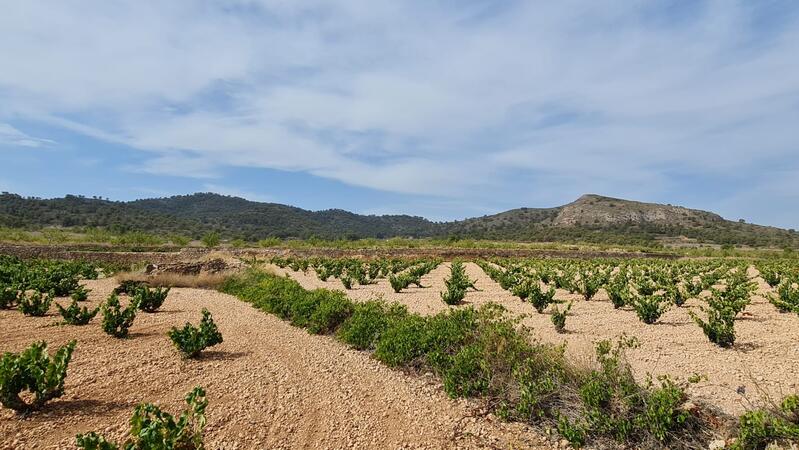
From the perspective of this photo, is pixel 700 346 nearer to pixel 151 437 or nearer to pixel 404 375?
pixel 404 375

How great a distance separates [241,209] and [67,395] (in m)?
134

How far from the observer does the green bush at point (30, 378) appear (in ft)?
18.1

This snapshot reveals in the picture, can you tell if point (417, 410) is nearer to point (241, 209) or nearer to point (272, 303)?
point (272, 303)

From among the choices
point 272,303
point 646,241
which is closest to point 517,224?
point 646,241

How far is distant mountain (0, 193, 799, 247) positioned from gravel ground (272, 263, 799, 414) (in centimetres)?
6750

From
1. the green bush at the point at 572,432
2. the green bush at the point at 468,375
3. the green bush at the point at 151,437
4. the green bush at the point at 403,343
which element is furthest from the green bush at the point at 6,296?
the green bush at the point at 572,432

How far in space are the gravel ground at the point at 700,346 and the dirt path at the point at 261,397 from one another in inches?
111

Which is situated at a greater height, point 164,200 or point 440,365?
point 164,200

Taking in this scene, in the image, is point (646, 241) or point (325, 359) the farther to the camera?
point (646, 241)

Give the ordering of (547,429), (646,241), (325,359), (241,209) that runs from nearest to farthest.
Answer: (547,429) < (325,359) < (646,241) < (241,209)

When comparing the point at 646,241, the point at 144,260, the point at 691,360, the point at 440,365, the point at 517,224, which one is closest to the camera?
the point at 440,365

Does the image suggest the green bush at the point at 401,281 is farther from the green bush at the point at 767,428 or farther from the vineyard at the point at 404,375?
the green bush at the point at 767,428

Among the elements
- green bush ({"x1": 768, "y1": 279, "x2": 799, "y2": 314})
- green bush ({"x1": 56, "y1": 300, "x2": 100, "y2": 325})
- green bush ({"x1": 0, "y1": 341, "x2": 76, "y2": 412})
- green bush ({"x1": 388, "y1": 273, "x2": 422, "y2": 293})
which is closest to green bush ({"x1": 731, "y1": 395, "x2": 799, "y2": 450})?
green bush ({"x1": 0, "y1": 341, "x2": 76, "y2": 412})

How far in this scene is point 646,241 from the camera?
7806 centimetres
